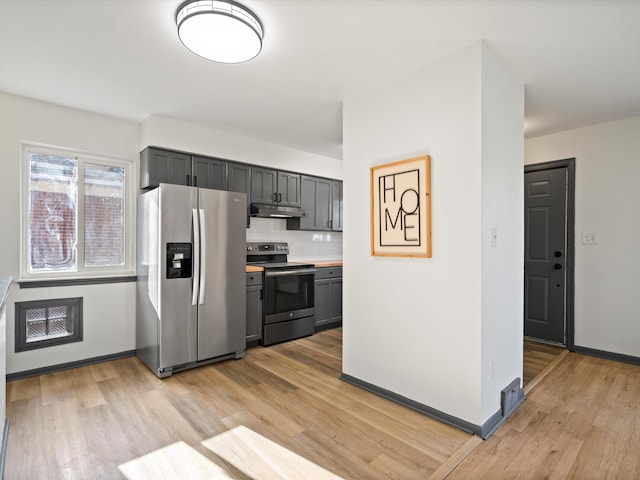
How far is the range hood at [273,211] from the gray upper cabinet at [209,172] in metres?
0.46

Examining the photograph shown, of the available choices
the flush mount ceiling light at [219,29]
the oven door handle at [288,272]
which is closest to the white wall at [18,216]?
the oven door handle at [288,272]

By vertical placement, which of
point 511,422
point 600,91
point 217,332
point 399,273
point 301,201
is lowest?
point 511,422

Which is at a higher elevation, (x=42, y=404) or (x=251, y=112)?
(x=251, y=112)

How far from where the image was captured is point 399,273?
8.59ft

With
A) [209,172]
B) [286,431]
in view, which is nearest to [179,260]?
[209,172]

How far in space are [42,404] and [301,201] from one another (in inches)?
135

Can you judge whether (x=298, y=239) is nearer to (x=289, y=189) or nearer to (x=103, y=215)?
(x=289, y=189)

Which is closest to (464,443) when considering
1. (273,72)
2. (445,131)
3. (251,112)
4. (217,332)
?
(445,131)

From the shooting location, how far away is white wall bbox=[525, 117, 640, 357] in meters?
3.47

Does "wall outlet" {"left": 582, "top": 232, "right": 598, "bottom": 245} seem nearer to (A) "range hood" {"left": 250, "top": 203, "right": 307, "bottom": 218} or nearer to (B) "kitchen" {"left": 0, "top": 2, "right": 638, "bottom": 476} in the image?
(B) "kitchen" {"left": 0, "top": 2, "right": 638, "bottom": 476}

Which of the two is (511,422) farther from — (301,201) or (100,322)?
(100,322)

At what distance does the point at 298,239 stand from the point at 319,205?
2.01 ft

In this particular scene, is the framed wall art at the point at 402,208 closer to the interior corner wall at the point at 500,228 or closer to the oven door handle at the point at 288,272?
the interior corner wall at the point at 500,228

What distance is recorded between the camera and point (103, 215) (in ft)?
11.9
